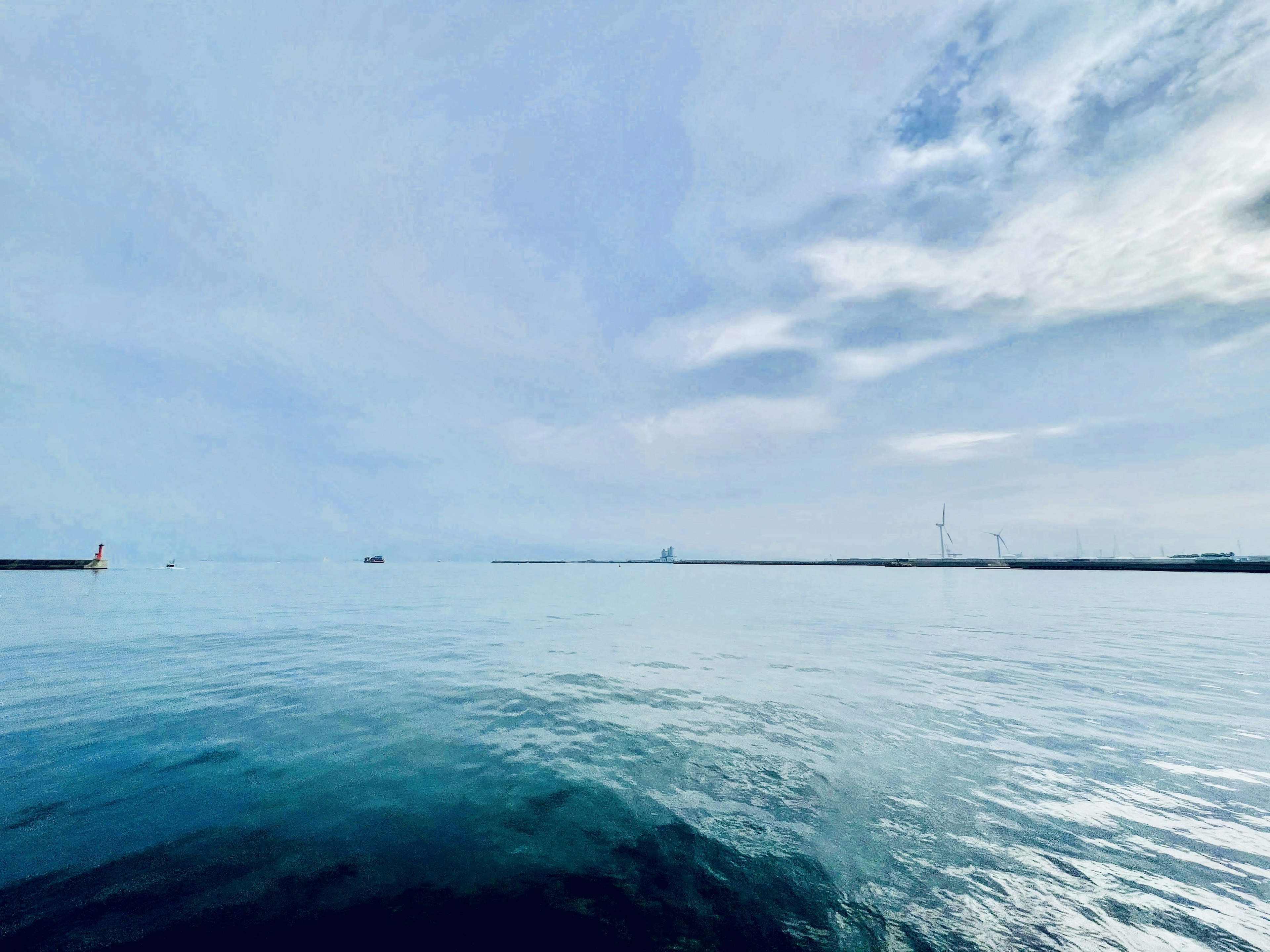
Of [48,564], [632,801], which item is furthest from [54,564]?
[632,801]

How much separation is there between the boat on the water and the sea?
6279 inches

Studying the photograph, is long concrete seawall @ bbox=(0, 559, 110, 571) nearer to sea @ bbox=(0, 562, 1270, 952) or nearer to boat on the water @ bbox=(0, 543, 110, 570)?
boat on the water @ bbox=(0, 543, 110, 570)

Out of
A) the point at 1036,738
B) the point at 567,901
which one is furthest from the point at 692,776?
the point at 1036,738

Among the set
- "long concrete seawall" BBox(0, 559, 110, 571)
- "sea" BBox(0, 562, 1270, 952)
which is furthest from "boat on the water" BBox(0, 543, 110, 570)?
"sea" BBox(0, 562, 1270, 952)

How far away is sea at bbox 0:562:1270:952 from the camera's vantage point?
20.8ft

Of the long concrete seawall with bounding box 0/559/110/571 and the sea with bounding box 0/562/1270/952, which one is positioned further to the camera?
the long concrete seawall with bounding box 0/559/110/571

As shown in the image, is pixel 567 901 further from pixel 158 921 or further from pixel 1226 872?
pixel 1226 872

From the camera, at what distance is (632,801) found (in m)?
9.60

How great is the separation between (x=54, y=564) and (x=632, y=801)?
198 meters

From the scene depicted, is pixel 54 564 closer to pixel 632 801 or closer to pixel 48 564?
pixel 48 564

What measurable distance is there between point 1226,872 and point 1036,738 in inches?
239

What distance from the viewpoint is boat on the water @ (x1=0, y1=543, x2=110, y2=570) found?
13138 cm

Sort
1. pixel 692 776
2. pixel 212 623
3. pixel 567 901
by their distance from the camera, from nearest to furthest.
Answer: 1. pixel 567 901
2. pixel 692 776
3. pixel 212 623

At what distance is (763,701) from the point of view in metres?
16.4
